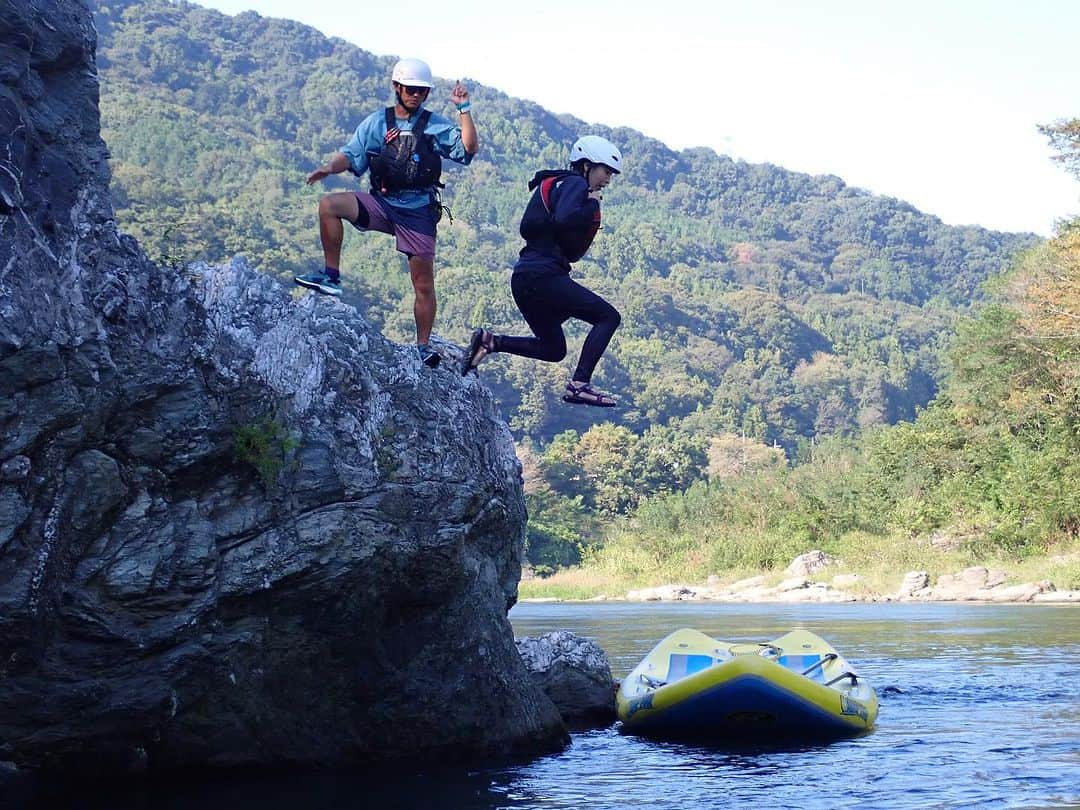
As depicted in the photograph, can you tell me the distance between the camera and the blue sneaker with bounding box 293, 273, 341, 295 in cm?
1011

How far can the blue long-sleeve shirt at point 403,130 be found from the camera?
9.80 meters

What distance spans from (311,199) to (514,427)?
A: 5055 centimetres

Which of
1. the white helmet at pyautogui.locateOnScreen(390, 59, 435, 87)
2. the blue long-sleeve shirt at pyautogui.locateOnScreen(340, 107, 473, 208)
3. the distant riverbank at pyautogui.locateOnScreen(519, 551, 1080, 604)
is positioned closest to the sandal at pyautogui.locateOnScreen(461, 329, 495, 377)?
the blue long-sleeve shirt at pyautogui.locateOnScreen(340, 107, 473, 208)

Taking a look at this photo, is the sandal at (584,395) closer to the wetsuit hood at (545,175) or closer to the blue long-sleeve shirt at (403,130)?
the wetsuit hood at (545,175)

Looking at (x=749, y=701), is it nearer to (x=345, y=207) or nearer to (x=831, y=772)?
(x=831, y=772)

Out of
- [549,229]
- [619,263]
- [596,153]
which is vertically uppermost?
[619,263]

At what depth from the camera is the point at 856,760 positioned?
12234 millimetres

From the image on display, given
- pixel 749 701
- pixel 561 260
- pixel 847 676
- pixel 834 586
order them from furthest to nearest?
pixel 834 586 < pixel 847 676 < pixel 749 701 < pixel 561 260

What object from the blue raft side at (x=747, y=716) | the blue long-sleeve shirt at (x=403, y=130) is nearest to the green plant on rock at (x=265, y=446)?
the blue long-sleeve shirt at (x=403, y=130)

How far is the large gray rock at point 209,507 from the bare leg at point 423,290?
71cm

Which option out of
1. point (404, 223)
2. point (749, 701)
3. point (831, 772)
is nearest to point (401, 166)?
point (404, 223)

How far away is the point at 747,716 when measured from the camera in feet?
44.7

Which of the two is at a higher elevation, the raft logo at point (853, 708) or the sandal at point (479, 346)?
the sandal at point (479, 346)

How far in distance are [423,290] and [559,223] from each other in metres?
1.29
